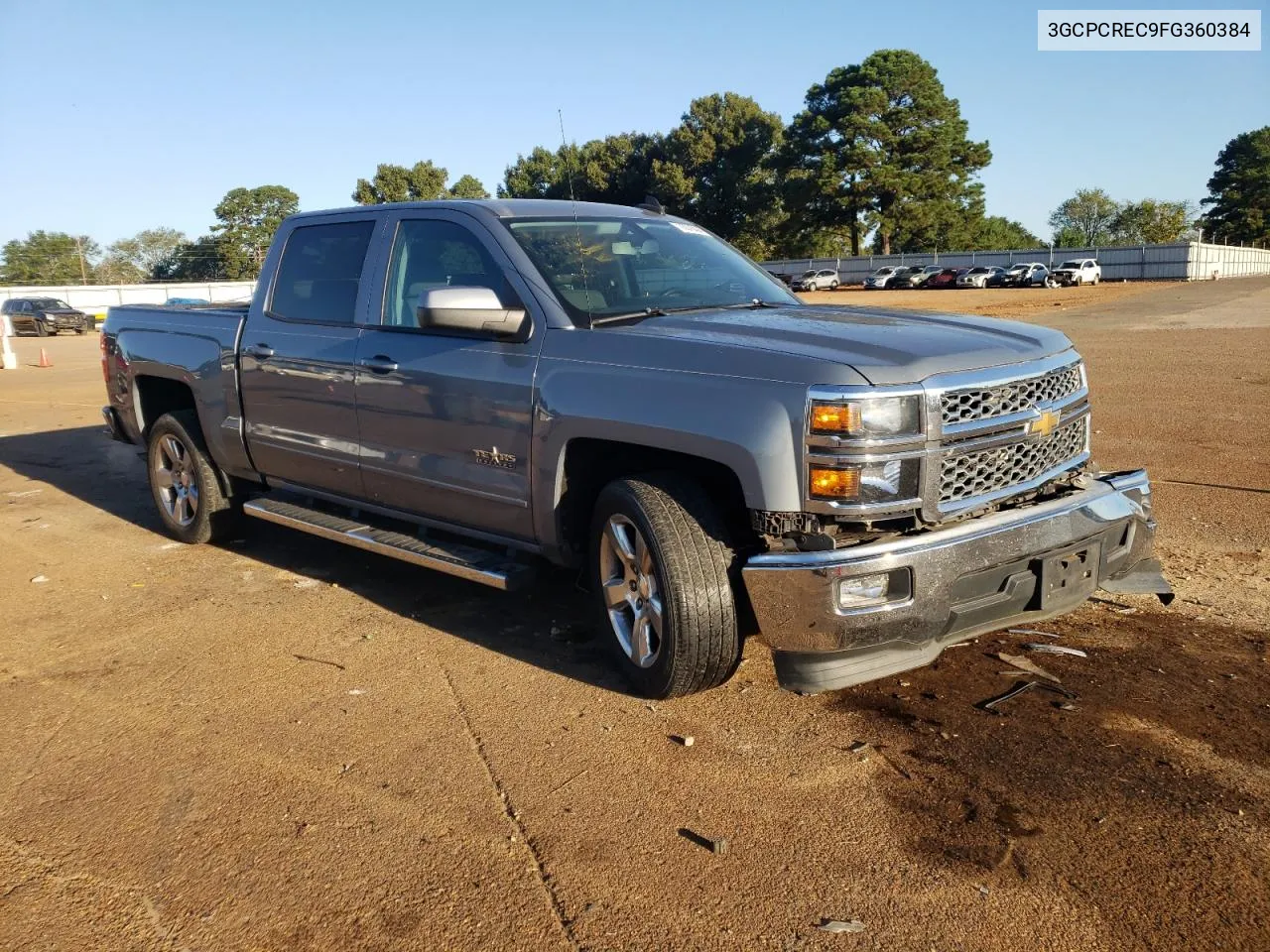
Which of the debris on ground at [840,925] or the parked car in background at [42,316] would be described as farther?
the parked car in background at [42,316]

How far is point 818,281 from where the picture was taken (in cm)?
6519

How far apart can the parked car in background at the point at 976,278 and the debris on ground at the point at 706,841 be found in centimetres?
5765

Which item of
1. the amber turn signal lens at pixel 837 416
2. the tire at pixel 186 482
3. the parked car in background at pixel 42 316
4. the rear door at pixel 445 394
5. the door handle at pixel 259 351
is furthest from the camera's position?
the parked car in background at pixel 42 316

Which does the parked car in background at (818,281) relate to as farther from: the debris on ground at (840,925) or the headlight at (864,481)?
the debris on ground at (840,925)

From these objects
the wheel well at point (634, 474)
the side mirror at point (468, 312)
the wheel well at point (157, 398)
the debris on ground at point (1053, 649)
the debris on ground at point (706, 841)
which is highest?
the side mirror at point (468, 312)

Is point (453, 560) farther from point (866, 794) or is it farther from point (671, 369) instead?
point (866, 794)

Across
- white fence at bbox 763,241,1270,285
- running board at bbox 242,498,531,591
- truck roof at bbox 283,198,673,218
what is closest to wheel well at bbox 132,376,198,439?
running board at bbox 242,498,531,591

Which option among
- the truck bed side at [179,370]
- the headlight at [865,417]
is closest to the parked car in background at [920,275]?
the truck bed side at [179,370]

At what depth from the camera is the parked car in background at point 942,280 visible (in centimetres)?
5900

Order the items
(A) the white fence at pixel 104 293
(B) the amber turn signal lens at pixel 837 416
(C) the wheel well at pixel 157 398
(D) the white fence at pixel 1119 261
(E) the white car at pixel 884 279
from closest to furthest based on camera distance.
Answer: (B) the amber turn signal lens at pixel 837 416
(C) the wheel well at pixel 157 398
(A) the white fence at pixel 104 293
(D) the white fence at pixel 1119 261
(E) the white car at pixel 884 279

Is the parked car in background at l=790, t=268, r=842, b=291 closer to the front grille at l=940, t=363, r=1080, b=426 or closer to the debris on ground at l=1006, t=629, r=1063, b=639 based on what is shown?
the debris on ground at l=1006, t=629, r=1063, b=639

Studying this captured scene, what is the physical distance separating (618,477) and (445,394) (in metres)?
0.91

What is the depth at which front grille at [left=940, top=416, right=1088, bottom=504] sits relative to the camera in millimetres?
3555

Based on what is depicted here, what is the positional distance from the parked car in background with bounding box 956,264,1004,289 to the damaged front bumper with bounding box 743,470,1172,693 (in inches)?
2224
